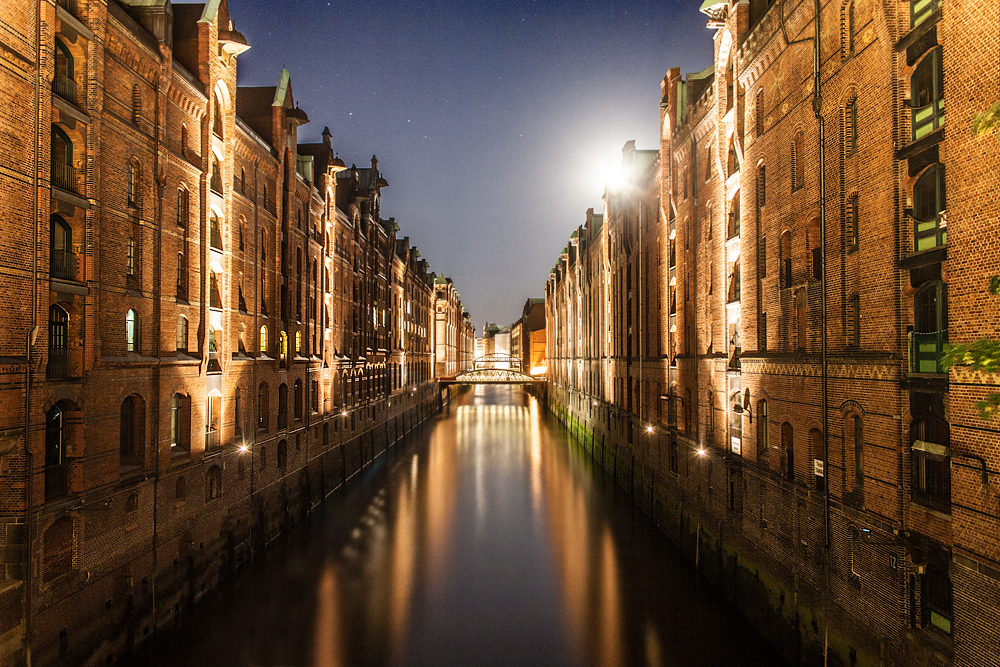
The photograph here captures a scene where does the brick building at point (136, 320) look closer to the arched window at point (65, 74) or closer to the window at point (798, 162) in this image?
the arched window at point (65, 74)

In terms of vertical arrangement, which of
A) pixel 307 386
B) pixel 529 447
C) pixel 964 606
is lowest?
pixel 529 447

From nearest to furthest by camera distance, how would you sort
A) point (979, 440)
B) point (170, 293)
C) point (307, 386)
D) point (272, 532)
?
point (979, 440)
point (170, 293)
point (272, 532)
point (307, 386)

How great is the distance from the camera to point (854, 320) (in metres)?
11.3

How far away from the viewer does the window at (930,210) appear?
9.08 m

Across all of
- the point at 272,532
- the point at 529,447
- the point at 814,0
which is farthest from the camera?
the point at 529,447

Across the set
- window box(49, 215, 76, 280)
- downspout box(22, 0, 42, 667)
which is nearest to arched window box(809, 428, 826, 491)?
downspout box(22, 0, 42, 667)

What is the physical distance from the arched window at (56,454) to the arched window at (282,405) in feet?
38.5

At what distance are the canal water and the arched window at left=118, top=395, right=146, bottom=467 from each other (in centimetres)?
443

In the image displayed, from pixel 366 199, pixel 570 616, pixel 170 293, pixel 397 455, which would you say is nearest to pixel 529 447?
pixel 397 455

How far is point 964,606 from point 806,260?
7.25m

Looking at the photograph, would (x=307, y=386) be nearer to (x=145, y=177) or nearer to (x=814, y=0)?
(x=145, y=177)

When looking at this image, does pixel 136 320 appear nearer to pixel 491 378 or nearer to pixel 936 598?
pixel 936 598

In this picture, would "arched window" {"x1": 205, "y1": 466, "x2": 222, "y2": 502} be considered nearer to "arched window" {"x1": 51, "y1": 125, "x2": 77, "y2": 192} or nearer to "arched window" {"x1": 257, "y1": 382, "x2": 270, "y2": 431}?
"arched window" {"x1": 257, "y1": 382, "x2": 270, "y2": 431}

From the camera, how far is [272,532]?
878 inches
